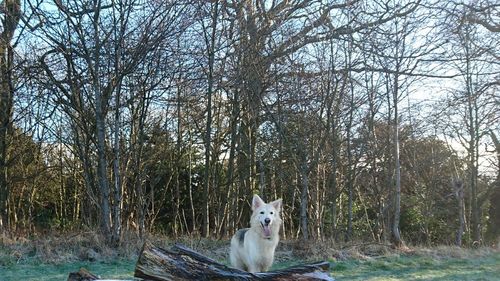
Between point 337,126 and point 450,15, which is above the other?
point 450,15

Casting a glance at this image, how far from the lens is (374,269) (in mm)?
9188

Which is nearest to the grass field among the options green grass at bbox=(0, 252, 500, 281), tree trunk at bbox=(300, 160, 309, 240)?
green grass at bbox=(0, 252, 500, 281)

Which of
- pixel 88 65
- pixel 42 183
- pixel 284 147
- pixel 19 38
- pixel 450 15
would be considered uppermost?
pixel 450 15

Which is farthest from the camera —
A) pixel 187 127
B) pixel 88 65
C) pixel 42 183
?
pixel 42 183

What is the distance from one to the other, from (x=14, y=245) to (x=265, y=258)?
5.32 m

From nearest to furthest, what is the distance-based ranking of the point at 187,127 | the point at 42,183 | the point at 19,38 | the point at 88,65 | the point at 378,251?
the point at 88,65, the point at 378,251, the point at 19,38, the point at 187,127, the point at 42,183

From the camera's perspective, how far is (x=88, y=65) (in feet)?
33.9

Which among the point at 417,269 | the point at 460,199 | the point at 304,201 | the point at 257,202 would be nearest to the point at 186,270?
the point at 257,202

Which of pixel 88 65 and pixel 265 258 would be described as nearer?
pixel 265 258

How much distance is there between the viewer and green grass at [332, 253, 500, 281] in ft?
27.1

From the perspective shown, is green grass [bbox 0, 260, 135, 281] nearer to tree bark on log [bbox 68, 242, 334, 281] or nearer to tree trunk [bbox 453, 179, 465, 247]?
tree bark on log [bbox 68, 242, 334, 281]

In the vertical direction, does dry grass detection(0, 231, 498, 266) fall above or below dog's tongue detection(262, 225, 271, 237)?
below

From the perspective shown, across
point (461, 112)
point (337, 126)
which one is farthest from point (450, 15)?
point (461, 112)

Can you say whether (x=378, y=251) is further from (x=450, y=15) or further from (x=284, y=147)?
(x=450, y=15)
